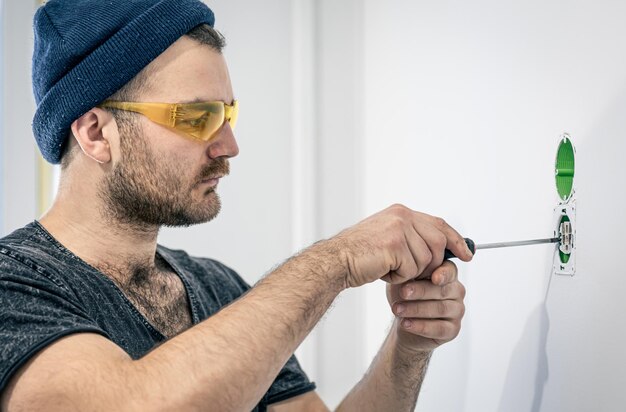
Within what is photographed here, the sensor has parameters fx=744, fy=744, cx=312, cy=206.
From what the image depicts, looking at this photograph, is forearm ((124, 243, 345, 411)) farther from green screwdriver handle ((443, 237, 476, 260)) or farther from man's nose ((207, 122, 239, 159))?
man's nose ((207, 122, 239, 159))

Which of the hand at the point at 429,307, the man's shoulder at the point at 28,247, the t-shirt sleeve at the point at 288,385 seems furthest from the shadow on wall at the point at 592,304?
the man's shoulder at the point at 28,247

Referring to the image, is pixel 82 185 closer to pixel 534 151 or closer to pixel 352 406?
pixel 352 406

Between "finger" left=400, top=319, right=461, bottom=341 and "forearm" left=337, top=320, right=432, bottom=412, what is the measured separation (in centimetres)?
9

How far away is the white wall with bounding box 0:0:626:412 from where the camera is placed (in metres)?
0.98

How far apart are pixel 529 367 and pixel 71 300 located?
672 millimetres

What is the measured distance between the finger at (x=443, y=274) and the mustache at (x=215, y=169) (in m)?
0.39

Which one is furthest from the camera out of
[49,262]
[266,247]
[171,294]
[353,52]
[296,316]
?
[266,247]

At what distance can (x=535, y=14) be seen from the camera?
110 cm

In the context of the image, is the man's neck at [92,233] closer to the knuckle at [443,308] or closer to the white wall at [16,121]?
the knuckle at [443,308]

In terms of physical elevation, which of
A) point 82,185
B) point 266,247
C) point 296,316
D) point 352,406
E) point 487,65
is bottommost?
point 352,406

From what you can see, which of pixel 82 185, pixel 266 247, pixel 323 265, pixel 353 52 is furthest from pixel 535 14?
pixel 266 247

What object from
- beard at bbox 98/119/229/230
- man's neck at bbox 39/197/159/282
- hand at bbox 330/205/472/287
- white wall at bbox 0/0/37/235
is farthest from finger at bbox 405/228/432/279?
white wall at bbox 0/0/37/235

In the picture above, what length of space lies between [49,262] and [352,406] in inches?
22.8

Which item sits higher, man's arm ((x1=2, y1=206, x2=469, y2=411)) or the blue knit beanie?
the blue knit beanie
